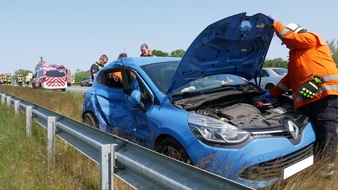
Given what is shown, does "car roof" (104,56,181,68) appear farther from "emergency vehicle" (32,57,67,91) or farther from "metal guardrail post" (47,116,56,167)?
"emergency vehicle" (32,57,67,91)

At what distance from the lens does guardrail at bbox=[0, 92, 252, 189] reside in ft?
7.00

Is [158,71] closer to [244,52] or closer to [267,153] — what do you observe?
[244,52]

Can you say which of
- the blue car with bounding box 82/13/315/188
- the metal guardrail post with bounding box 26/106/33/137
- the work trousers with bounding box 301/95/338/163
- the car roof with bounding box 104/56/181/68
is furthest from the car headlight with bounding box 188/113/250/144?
the metal guardrail post with bounding box 26/106/33/137

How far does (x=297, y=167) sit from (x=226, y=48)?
1.79 metres

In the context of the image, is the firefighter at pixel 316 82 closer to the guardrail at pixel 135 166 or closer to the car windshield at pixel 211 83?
the car windshield at pixel 211 83

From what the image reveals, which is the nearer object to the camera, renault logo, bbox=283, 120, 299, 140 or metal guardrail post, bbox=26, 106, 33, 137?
renault logo, bbox=283, 120, 299, 140

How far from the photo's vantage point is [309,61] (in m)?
4.32

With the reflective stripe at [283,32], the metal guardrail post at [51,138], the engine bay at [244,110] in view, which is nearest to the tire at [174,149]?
the engine bay at [244,110]

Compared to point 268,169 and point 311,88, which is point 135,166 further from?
point 311,88

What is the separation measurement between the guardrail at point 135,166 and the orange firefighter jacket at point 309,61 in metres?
2.44

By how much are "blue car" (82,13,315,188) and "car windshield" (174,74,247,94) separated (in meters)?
0.01

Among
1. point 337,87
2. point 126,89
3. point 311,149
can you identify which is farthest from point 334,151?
point 126,89

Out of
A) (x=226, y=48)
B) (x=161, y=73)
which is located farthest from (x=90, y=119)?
(x=226, y=48)

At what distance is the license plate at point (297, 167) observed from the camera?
11.4ft
